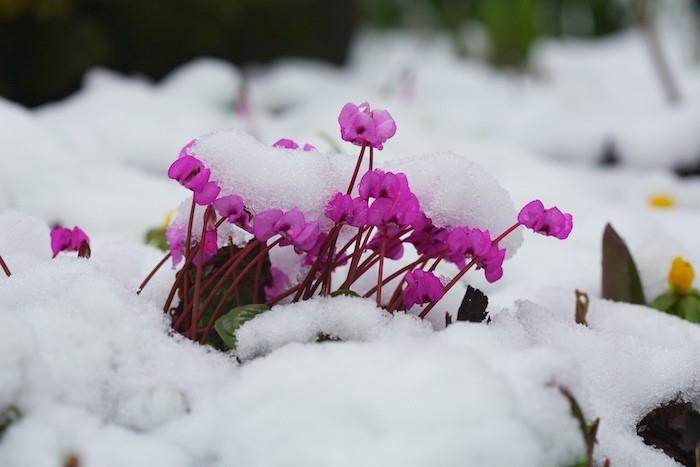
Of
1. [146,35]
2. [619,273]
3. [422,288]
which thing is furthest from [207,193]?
[146,35]

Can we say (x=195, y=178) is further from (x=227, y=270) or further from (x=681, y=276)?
(x=681, y=276)

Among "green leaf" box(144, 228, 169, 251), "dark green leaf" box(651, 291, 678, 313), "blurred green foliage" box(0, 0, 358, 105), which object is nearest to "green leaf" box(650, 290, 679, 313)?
"dark green leaf" box(651, 291, 678, 313)

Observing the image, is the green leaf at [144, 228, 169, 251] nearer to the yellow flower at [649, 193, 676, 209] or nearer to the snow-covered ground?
the snow-covered ground

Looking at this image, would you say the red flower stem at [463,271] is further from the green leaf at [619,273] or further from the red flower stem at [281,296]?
the green leaf at [619,273]

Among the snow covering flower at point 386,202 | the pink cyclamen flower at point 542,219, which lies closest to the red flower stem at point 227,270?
→ the snow covering flower at point 386,202

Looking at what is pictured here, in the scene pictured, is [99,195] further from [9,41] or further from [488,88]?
[488,88]

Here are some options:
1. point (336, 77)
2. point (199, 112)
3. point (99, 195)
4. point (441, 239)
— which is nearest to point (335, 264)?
point (441, 239)
